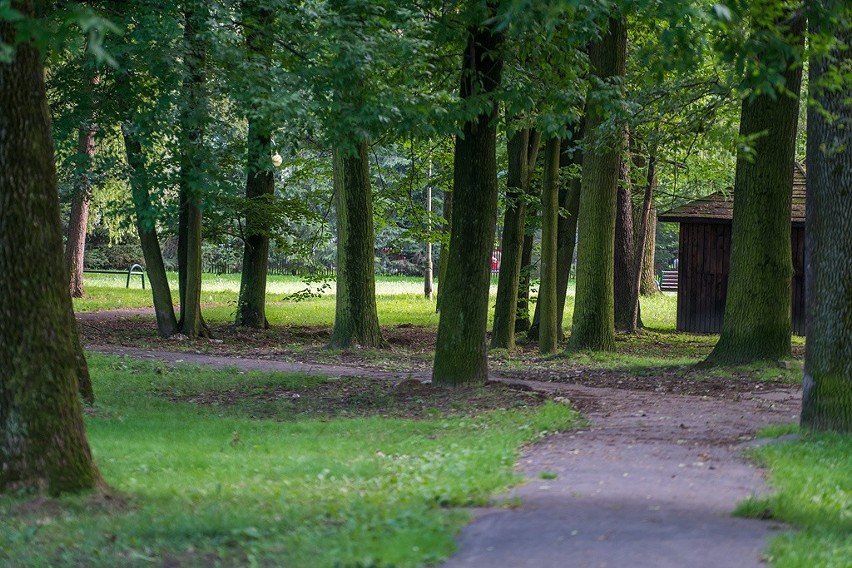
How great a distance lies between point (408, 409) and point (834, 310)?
5.25m

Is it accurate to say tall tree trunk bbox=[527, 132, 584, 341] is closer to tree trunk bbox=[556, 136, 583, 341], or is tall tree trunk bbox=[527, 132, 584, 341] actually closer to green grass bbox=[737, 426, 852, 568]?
tree trunk bbox=[556, 136, 583, 341]

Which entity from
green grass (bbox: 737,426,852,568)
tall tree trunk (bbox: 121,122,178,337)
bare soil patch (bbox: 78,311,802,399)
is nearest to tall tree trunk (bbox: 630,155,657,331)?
bare soil patch (bbox: 78,311,802,399)

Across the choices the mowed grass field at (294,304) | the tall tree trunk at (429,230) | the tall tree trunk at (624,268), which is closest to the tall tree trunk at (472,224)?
the mowed grass field at (294,304)

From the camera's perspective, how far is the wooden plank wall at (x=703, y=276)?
28.7 metres

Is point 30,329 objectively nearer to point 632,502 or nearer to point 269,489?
point 269,489

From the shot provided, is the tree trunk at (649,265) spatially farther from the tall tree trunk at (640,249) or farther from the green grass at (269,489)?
the green grass at (269,489)

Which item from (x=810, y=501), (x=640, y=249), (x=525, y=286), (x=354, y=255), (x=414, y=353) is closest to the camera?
(x=810, y=501)

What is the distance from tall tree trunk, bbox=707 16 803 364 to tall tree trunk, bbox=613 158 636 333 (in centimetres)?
1093

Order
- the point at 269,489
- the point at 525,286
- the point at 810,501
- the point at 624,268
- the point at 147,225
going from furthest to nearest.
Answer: the point at 624,268, the point at 525,286, the point at 147,225, the point at 269,489, the point at 810,501

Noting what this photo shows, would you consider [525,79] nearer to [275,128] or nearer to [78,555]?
[275,128]

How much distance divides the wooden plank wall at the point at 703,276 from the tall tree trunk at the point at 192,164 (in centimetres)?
1307

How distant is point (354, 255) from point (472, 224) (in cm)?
802

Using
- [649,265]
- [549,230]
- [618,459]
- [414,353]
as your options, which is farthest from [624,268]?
[618,459]

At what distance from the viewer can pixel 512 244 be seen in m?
21.8
